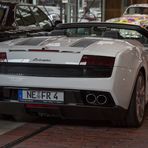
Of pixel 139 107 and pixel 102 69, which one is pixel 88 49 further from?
pixel 139 107

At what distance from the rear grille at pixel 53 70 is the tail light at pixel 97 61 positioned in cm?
4

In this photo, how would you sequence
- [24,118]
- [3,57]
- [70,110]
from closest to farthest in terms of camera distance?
[70,110] → [3,57] → [24,118]

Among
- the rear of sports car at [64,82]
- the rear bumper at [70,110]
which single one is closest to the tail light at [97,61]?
the rear of sports car at [64,82]

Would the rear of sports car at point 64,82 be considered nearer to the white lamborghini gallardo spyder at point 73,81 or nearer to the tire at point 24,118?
the white lamborghini gallardo spyder at point 73,81

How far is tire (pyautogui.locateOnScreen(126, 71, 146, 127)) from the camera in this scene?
5750 mm

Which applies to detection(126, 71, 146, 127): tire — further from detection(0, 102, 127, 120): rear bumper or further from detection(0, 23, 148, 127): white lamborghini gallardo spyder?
detection(0, 102, 127, 120): rear bumper

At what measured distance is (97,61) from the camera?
5.49m

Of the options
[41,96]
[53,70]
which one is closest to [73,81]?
[53,70]

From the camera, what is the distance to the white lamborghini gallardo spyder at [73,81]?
5.47 m

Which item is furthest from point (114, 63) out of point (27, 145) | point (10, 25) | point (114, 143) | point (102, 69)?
point (10, 25)

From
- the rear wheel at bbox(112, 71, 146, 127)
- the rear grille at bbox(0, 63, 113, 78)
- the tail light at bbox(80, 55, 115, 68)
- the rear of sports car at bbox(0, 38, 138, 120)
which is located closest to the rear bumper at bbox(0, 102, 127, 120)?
the rear of sports car at bbox(0, 38, 138, 120)

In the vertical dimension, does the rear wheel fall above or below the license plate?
below

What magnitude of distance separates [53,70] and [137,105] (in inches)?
→ 42.5

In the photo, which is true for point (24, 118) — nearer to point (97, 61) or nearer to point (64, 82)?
point (64, 82)
